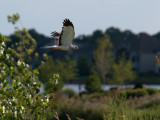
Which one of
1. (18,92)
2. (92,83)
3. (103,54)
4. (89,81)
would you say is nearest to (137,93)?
(92,83)

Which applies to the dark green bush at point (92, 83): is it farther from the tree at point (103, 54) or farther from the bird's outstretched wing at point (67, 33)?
the bird's outstretched wing at point (67, 33)

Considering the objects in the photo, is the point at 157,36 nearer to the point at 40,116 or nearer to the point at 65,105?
the point at 65,105

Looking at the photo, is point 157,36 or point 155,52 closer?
point 155,52

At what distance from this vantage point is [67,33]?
200 inches

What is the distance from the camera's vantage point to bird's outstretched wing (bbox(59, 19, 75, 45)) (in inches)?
199

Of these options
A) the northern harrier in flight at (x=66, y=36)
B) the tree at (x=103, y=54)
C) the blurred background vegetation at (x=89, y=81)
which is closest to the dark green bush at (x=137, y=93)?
the blurred background vegetation at (x=89, y=81)

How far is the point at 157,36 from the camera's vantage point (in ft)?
273

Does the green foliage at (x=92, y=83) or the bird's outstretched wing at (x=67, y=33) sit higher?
the bird's outstretched wing at (x=67, y=33)

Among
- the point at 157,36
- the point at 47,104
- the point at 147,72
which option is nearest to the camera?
the point at 47,104

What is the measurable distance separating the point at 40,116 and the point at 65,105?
26.1 feet

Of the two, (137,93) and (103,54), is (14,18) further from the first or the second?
(103,54)

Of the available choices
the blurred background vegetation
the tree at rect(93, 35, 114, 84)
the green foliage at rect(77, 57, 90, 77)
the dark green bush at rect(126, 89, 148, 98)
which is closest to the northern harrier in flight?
the blurred background vegetation

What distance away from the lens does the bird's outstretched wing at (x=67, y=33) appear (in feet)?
16.5

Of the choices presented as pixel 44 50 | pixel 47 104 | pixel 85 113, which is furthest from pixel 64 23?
pixel 44 50
